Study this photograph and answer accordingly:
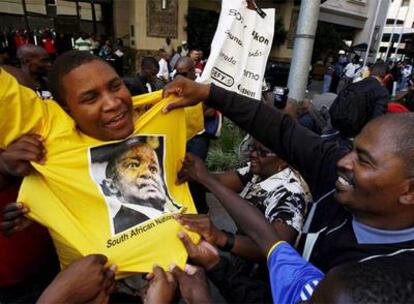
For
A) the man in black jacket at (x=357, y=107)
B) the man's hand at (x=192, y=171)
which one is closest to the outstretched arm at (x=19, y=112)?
the man's hand at (x=192, y=171)

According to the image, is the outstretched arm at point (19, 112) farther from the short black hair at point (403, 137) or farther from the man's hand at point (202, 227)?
the short black hair at point (403, 137)

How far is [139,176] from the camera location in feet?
5.00

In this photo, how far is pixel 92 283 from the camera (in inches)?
48.8

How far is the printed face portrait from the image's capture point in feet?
4.83

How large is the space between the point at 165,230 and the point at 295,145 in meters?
0.77

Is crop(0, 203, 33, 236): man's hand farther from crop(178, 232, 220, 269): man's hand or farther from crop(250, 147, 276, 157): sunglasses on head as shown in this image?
crop(250, 147, 276, 157): sunglasses on head

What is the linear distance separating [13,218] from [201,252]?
2.58 feet

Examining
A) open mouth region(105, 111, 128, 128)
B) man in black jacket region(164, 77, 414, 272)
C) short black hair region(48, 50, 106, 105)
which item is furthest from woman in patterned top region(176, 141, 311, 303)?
short black hair region(48, 50, 106, 105)

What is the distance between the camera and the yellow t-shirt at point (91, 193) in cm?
134

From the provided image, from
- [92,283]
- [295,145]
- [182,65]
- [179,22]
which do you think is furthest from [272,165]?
[179,22]

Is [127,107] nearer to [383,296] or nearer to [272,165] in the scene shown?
[272,165]

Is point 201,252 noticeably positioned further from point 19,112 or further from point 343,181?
point 19,112

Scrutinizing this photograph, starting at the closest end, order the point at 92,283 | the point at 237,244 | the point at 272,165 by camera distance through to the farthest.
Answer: the point at 92,283
the point at 237,244
the point at 272,165

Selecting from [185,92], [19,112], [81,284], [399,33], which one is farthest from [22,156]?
→ [399,33]
